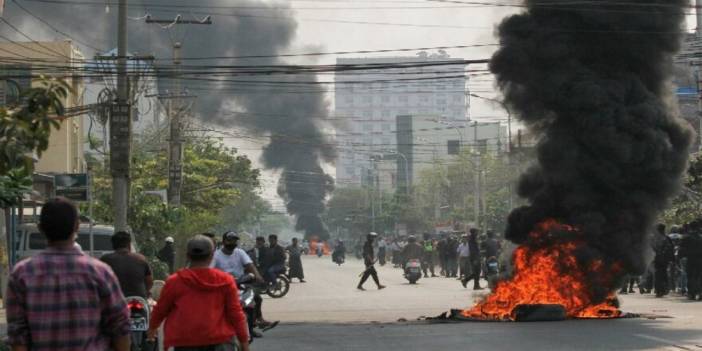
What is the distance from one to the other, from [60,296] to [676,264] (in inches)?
889

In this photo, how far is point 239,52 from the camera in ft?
265

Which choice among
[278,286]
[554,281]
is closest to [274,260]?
[278,286]

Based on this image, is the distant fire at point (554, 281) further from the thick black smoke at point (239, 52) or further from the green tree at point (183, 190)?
the thick black smoke at point (239, 52)

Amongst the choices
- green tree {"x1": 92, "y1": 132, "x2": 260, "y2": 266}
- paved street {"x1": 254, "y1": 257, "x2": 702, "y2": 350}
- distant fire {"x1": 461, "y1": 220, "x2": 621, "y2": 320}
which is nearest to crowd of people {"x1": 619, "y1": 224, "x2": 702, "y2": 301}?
paved street {"x1": 254, "y1": 257, "x2": 702, "y2": 350}

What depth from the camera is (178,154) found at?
3925 centimetres

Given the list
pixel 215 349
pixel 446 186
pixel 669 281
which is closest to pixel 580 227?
pixel 669 281

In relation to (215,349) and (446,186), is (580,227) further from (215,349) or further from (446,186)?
(446,186)

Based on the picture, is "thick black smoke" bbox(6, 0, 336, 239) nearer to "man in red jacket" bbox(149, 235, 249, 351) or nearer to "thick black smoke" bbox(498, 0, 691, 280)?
"thick black smoke" bbox(498, 0, 691, 280)

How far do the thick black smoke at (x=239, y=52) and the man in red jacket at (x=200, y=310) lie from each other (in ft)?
192

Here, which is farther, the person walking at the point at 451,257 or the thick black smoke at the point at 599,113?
the person walking at the point at 451,257

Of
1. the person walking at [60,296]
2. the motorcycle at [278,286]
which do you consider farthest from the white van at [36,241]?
the person walking at [60,296]

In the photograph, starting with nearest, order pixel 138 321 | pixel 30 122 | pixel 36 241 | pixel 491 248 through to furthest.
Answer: pixel 30 122
pixel 138 321
pixel 36 241
pixel 491 248

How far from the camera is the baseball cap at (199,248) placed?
7555 millimetres

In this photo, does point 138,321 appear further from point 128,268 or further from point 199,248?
point 199,248
